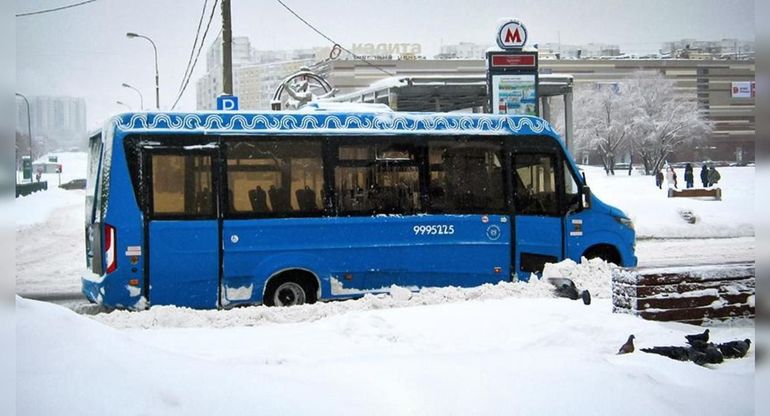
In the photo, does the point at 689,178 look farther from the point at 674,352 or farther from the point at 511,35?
the point at 674,352

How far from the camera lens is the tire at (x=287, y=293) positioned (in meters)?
10.9

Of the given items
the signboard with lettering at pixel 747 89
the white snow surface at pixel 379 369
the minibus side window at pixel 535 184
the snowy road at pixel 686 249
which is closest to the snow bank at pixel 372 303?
the minibus side window at pixel 535 184

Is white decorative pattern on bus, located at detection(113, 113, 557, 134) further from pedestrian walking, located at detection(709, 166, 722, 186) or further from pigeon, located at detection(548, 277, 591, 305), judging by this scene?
pedestrian walking, located at detection(709, 166, 722, 186)

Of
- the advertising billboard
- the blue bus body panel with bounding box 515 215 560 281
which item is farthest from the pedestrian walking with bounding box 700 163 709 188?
the blue bus body panel with bounding box 515 215 560 281

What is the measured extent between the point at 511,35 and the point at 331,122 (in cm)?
1190

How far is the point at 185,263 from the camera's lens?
34.2ft

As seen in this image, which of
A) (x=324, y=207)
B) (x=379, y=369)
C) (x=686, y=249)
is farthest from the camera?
(x=686, y=249)

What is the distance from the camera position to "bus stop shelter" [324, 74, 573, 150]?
22.5m

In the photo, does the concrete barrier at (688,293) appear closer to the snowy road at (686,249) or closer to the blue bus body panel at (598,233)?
the blue bus body panel at (598,233)

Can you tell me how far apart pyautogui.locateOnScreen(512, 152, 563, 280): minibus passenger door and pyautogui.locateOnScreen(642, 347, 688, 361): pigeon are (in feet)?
16.6

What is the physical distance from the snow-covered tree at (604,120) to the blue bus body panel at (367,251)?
173ft

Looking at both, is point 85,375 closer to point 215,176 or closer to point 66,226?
point 215,176

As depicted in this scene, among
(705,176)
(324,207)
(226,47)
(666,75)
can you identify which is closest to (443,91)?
(226,47)

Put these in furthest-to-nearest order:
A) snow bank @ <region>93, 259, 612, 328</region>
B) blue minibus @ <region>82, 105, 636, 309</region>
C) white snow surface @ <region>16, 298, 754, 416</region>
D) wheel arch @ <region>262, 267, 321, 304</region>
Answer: wheel arch @ <region>262, 267, 321, 304</region> < blue minibus @ <region>82, 105, 636, 309</region> < snow bank @ <region>93, 259, 612, 328</region> < white snow surface @ <region>16, 298, 754, 416</region>
